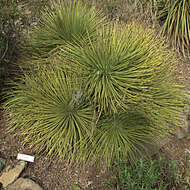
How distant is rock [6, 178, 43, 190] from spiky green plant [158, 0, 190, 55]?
3427mm

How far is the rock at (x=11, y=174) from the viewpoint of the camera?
2486 mm

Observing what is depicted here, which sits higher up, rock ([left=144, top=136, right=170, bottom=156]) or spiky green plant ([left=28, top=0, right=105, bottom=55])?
spiky green plant ([left=28, top=0, right=105, bottom=55])

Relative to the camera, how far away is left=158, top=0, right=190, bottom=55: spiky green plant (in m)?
4.22

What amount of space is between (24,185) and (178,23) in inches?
154

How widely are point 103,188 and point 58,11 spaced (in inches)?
109

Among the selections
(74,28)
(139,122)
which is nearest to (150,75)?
(139,122)

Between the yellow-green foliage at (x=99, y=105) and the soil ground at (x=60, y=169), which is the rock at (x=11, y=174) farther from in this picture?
the yellow-green foliage at (x=99, y=105)

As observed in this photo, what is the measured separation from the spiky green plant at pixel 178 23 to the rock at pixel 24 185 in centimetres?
343

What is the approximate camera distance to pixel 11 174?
2541 mm

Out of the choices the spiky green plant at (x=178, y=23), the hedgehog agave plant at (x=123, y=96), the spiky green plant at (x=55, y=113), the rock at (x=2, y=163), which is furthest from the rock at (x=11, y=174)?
the spiky green plant at (x=178, y=23)

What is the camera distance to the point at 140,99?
8.84 feet

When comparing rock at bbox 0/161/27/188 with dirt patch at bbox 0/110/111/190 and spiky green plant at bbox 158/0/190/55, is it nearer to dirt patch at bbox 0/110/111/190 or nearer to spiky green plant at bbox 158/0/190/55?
dirt patch at bbox 0/110/111/190

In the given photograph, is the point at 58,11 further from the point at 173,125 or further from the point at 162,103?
the point at 173,125

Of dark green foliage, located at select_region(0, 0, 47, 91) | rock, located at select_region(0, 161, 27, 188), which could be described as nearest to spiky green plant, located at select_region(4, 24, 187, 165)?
rock, located at select_region(0, 161, 27, 188)
